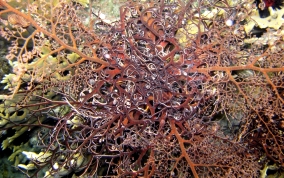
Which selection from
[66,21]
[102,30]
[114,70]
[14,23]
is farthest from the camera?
[102,30]

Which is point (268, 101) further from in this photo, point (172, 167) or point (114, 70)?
point (114, 70)

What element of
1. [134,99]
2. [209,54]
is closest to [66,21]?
[134,99]

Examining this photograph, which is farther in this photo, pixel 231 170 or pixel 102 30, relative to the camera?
pixel 102 30

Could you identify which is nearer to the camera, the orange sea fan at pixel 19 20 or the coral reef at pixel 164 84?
the orange sea fan at pixel 19 20

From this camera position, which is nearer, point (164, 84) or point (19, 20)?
point (19, 20)

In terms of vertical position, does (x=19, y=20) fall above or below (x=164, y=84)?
above

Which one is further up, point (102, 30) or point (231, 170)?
point (102, 30)

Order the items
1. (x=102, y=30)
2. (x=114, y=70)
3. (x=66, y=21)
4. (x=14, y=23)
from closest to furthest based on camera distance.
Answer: (x=14, y=23)
(x=66, y=21)
(x=114, y=70)
(x=102, y=30)

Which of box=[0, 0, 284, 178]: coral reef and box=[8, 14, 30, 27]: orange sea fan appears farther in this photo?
box=[0, 0, 284, 178]: coral reef

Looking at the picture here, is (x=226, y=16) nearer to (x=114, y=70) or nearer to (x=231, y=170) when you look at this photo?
(x=114, y=70)

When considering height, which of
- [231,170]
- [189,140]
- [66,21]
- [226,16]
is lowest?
[231,170]
